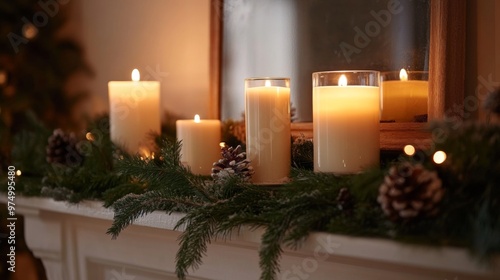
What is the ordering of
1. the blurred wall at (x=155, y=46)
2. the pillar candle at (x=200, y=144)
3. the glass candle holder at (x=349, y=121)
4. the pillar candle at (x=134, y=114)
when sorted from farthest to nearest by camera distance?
1. the blurred wall at (x=155, y=46)
2. the pillar candle at (x=134, y=114)
3. the pillar candle at (x=200, y=144)
4. the glass candle holder at (x=349, y=121)

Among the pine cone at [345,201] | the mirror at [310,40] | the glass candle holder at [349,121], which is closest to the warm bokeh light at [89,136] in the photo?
the mirror at [310,40]

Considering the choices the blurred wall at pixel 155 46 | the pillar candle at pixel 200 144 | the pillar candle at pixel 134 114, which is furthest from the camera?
the blurred wall at pixel 155 46

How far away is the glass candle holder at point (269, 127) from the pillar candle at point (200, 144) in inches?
5.4

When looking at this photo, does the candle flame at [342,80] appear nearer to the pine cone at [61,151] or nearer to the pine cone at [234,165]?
the pine cone at [234,165]

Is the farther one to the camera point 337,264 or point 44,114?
point 44,114

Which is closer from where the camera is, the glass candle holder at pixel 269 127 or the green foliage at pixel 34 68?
the glass candle holder at pixel 269 127

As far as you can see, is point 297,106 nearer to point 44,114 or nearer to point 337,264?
point 337,264

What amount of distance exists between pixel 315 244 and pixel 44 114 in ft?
4.23

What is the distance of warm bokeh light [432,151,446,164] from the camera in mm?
769

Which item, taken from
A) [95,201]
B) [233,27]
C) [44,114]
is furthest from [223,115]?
[44,114]

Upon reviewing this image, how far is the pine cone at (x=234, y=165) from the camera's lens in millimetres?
971

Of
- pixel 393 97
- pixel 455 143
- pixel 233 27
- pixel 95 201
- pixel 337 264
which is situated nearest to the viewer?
pixel 455 143

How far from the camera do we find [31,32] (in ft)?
6.05

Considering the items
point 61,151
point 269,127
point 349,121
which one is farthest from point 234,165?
point 61,151
